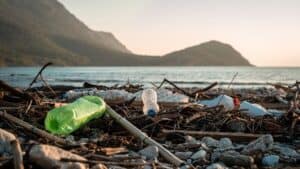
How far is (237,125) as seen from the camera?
7727 mm

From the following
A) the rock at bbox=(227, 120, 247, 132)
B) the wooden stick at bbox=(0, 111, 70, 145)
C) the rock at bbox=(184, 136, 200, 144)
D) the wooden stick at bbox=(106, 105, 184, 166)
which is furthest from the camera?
the rock at bbox=(227, 120, 247, 132)

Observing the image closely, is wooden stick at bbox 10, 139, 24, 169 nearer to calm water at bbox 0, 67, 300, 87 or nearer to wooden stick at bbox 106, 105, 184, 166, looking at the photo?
wooden stick at bbox 106, 105, 184, 166

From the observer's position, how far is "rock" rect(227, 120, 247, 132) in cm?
771

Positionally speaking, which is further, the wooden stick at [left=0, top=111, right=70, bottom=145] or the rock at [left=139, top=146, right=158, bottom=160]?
the rock at [left=139, top=146, right=158, bottom=160]

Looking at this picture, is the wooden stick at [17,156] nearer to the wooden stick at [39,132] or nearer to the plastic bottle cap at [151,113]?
the wooden stick at [39,132]

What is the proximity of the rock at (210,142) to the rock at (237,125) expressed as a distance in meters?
0.91

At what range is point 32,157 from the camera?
4.10 m

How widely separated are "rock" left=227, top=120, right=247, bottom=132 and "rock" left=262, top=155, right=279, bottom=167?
1.61 metres

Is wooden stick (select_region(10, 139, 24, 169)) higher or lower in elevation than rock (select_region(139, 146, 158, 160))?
higher

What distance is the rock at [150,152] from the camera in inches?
219

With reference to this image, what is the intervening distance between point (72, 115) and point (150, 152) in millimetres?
1431

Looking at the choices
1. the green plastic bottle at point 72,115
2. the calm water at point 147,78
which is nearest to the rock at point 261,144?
the green plastic bottle at point 72,115

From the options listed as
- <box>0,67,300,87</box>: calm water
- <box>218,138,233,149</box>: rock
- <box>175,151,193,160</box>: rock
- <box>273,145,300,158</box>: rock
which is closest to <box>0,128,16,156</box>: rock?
<box>175,151,193,160</box>: rock

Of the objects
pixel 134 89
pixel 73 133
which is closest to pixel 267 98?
pixel 134 89
